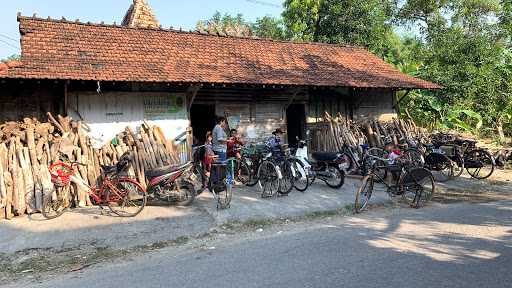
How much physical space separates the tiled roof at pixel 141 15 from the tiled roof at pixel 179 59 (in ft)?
13.6

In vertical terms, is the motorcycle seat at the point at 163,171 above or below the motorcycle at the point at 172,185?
above

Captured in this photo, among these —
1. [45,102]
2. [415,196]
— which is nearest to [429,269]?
[415,196]

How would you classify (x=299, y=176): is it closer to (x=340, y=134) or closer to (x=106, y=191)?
(x=340, y=134)

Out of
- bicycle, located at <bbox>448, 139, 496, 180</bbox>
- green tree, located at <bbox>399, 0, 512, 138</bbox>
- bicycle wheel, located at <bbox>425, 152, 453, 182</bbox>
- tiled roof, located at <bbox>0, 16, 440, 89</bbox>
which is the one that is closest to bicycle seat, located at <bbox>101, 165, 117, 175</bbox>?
tiled roof, located at <bbox>0, 16, 440, 89</bbox>

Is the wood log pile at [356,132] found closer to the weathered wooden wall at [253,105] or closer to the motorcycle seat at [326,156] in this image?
the weathered wooden wall at [253,105]

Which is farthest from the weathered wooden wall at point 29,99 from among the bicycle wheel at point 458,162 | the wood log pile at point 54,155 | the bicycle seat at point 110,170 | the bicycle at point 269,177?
the bicycle wheel at point 458,162

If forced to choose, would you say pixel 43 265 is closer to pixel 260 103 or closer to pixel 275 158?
pixel 275 158

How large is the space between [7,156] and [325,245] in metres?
6.29

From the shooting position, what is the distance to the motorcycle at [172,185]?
7.87 m

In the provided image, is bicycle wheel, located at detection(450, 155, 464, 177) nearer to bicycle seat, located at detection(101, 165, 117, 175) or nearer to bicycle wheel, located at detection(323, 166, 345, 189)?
bicycle wheel, located at detection(323, 166, 345, 189)

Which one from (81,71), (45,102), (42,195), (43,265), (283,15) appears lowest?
(43,265)

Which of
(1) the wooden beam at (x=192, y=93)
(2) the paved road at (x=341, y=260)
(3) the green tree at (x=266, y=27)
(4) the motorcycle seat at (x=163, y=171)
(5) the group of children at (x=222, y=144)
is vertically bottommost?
(2) the paved road at (x=341, y=260)

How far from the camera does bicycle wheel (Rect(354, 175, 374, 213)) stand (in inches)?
295

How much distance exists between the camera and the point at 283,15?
78.8 feet
